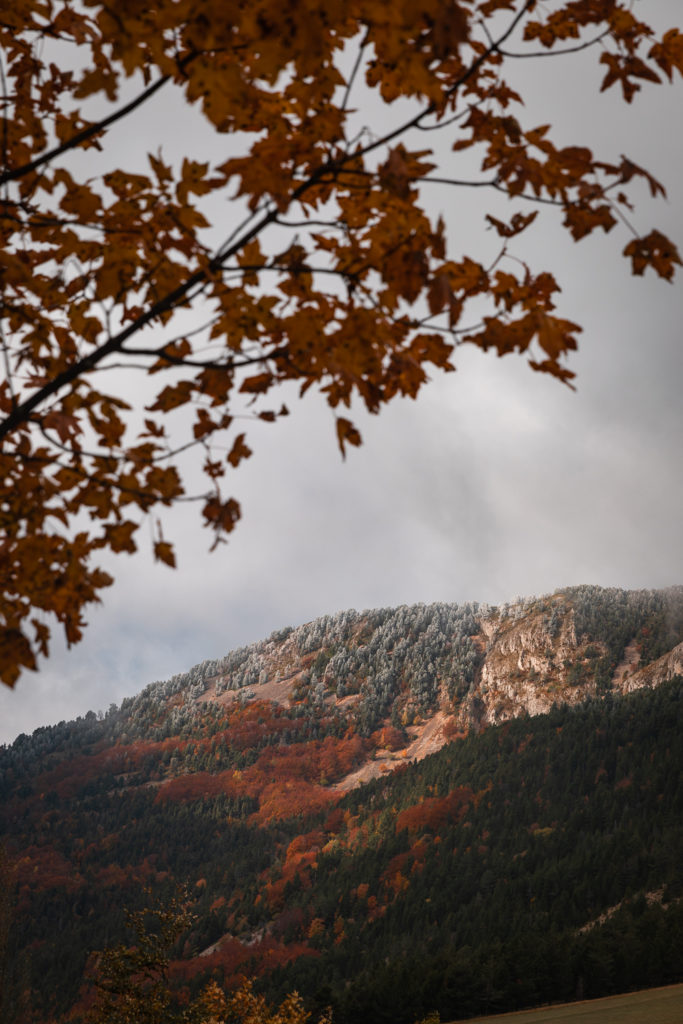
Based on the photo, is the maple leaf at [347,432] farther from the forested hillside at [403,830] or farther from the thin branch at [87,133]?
the forested hillside at [403,830]

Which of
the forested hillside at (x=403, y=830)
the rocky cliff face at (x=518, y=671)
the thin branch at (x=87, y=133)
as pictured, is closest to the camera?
the thin branch at (x=87, y=133)

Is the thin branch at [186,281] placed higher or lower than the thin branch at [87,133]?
lower

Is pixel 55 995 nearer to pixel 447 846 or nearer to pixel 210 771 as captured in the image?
pixel 447 846

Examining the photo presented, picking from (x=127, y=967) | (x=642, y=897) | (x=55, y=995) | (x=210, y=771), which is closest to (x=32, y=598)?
(x=127, y=967)

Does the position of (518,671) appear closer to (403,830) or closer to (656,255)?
(403,830)

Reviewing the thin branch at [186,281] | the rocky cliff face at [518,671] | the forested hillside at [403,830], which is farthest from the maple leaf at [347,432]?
the rocky cliff face at [518,671]

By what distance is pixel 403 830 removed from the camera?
4045 inches

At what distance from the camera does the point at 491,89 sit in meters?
2.14

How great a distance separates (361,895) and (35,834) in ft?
299

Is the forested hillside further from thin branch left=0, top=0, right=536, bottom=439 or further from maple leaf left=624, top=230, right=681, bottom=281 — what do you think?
maple leaf left=624, top=230, right=681, bottom=281

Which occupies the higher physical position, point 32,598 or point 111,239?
point 111,239

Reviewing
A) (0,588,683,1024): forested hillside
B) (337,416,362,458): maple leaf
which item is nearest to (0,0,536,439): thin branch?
(337,416,362,458): maple leaf

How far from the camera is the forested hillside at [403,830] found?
45.8 meters

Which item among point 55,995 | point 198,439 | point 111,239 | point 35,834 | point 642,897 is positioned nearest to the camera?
point 111,239
